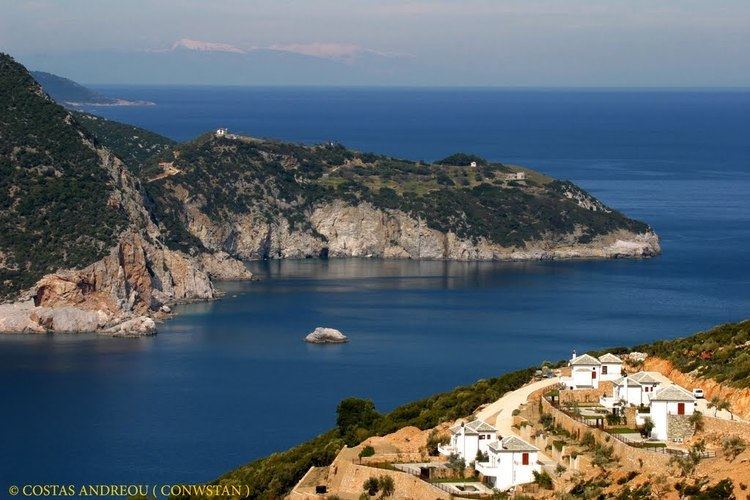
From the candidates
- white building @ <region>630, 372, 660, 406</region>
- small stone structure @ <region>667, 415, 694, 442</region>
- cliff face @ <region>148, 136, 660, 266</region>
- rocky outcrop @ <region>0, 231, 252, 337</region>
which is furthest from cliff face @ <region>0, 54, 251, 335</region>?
small stone structure @ <region>667, 415, 694, 442</region>

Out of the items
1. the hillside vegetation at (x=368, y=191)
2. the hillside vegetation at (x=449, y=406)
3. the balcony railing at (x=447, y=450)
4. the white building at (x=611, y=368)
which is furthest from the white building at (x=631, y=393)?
the hillside vegetation at (x=368, y=191)

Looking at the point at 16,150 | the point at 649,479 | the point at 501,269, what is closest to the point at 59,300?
the point at 16,150

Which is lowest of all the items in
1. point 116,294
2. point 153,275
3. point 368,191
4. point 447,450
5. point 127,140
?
point 116,294

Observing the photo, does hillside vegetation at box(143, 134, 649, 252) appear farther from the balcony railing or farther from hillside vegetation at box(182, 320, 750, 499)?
the balcony railing

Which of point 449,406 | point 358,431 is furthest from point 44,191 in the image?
point 449,406

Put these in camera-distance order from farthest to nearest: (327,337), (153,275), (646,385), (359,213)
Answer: (359,213) → (153,275) → (327,337) → (646,385)

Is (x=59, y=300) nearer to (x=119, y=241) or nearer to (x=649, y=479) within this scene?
(x=119, y=241)

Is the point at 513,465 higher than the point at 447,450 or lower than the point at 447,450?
higher

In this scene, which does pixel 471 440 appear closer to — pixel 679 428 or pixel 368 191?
pixel 679 428
